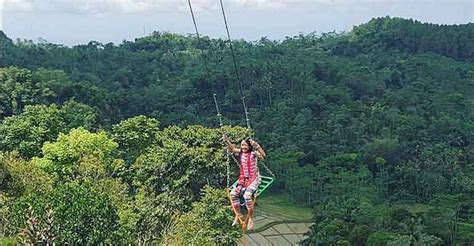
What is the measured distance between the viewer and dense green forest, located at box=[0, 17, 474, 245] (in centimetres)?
1642

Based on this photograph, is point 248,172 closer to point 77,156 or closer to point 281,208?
point 77,156

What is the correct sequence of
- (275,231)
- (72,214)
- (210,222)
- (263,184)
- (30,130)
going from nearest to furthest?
(263,184)
(72,214)
(210,222)
(30,130)
(275,231)

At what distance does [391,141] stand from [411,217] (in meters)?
13.1

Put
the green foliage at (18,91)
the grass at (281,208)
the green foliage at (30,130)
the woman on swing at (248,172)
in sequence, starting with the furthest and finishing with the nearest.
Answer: the green foliage at (18,91)
the grass at (281,208)
the green foliage at (30,130)
the woman on swing at (248,172)

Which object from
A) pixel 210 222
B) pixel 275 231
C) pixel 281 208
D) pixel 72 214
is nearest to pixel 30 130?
pixel 210 222

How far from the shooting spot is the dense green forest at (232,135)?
16.4m

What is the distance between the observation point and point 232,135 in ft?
62.2

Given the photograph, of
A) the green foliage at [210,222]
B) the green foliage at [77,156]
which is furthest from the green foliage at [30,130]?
the green foliage at [210,222]

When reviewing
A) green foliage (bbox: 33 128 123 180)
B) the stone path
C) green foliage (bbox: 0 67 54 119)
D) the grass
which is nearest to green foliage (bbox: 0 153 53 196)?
green foliage (bbox: 33 128 123 180)

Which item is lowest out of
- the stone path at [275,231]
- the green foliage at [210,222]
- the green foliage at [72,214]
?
the stone path at [275,231]

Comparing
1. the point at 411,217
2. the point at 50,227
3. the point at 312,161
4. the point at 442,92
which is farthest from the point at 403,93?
the point at 50,227

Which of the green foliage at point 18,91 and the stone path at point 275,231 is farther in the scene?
the green foliage at point 18,91

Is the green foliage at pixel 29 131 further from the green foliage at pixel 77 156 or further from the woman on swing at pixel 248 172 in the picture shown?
the woman on swing at pixel 248 172

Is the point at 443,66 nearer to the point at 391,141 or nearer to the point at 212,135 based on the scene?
the point at 391,141
